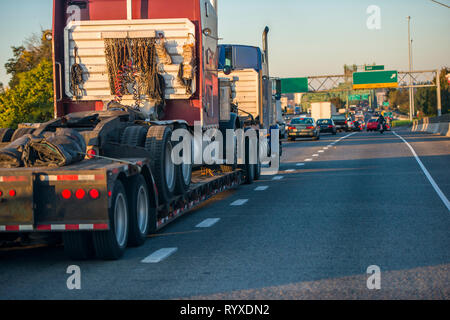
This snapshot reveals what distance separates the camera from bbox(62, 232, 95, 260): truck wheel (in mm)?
7973

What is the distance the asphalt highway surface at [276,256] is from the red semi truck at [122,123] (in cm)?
42

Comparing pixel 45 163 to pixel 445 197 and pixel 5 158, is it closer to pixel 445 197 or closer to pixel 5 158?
pixel 5 158

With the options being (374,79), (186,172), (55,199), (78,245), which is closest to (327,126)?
(374,79)

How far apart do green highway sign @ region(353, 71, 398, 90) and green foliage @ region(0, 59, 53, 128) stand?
38.2 meters

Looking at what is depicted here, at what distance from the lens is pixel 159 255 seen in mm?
8523

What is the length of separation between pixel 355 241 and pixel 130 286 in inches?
133

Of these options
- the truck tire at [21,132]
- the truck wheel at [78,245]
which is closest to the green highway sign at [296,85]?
the truck tire at [21,132]

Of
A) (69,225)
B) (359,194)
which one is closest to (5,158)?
(69,225)

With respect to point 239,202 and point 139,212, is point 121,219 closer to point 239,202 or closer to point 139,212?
point 139,212

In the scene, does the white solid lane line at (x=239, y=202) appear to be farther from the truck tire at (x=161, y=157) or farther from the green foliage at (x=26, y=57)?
the green foliage at (x=26, y=57)

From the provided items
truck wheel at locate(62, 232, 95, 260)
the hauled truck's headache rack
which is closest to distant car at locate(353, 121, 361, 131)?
truck wheel at locate(62, 232, 95, 260)

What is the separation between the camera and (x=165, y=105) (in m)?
12.9

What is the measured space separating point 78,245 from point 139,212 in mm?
1245

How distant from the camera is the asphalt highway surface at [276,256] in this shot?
6738 millimetres
